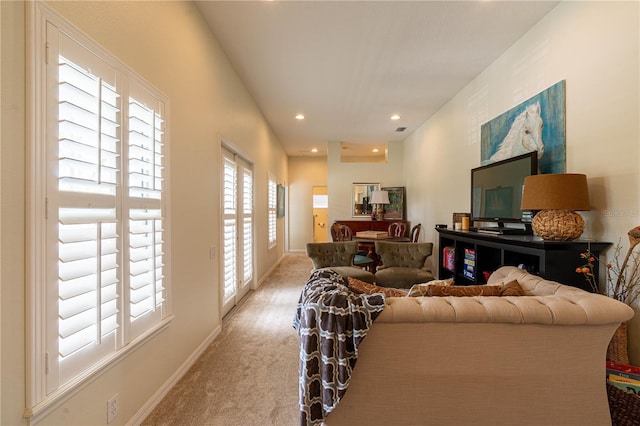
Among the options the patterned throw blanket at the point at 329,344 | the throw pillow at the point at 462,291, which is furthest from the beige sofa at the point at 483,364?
the throw pillow at the point at 462,291

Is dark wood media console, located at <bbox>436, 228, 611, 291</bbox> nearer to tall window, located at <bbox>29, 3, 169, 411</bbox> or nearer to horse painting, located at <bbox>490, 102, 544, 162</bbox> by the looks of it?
horse painting, located at <bbox>490, 102, 544, 162</bbox>

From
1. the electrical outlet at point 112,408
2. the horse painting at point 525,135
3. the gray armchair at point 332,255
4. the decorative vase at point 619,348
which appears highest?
the horse painting at point 525,135

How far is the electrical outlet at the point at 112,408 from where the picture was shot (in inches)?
60.1

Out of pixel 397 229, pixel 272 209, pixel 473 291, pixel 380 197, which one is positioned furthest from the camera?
pixel 380 197

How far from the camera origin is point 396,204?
7.17 meters

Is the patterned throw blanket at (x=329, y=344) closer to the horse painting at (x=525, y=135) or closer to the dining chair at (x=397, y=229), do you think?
the horse painting at (x=525, y=135)

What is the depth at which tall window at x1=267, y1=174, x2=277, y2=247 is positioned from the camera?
6.25 m

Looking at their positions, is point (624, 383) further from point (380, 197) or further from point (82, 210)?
point (380, 197)

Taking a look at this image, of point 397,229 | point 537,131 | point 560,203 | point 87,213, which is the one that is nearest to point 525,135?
point 537,131

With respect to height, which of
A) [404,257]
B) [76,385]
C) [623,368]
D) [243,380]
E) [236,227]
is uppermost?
[236,227]

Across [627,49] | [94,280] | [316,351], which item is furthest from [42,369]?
[627,49]

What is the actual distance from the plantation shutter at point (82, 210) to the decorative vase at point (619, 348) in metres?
2.92

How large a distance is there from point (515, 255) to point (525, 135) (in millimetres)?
1176

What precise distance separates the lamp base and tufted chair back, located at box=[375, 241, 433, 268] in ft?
6.83
